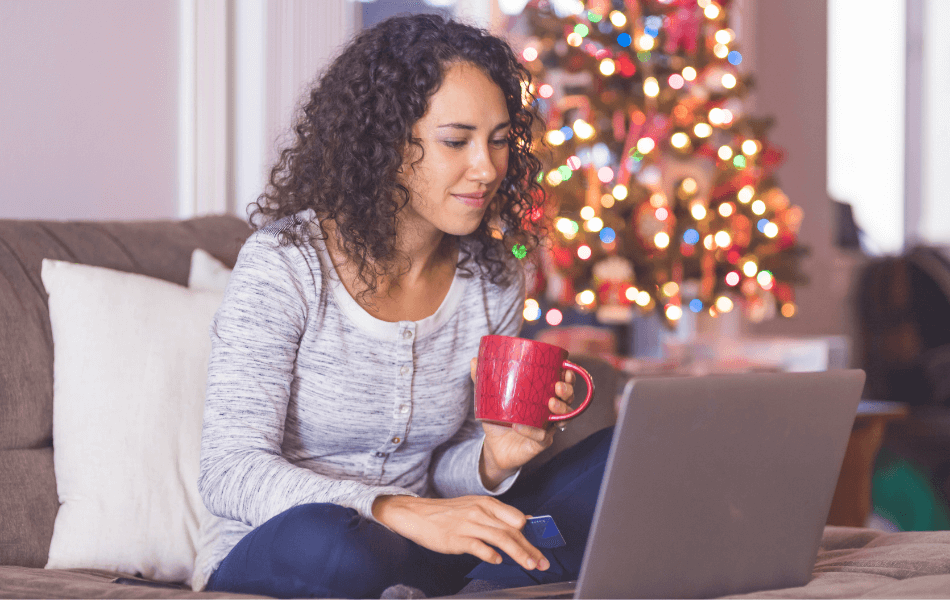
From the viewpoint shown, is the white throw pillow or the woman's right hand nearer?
the woman's right hand

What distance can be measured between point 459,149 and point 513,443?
1.37ft

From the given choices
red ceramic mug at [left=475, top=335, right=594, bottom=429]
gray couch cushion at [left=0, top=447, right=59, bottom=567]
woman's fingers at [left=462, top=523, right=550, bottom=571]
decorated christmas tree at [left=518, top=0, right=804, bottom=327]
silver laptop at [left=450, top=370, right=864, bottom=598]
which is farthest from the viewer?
decorated christmas tree at [left=518, top=0, right=804, bottom=327]

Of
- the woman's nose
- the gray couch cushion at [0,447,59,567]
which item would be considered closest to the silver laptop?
the woman's nose

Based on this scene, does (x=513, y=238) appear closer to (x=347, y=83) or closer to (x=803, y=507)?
(x=347, y=83)

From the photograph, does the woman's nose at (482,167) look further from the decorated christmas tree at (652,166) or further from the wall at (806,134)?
the wall at (806,134)

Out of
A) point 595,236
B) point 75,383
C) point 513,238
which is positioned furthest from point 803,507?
point 595,236

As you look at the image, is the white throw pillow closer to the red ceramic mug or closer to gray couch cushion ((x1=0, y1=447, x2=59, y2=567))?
gray couch cushion ((x1=0, y1=447, x2=59, y2=567))

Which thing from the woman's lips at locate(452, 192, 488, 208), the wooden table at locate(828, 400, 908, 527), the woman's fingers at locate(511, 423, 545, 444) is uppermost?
the woman's lips at locate(452, 192, 488, 208)

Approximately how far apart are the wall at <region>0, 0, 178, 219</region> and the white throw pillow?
55 cm

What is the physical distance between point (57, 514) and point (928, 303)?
3.50 m

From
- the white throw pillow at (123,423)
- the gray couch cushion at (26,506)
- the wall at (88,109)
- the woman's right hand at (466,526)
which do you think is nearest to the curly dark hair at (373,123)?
the white throw pillow at (123,423)

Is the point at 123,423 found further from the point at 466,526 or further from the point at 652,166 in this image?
the point at 652,166

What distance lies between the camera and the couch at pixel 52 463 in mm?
926

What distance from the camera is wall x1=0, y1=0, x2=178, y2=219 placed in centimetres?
171
